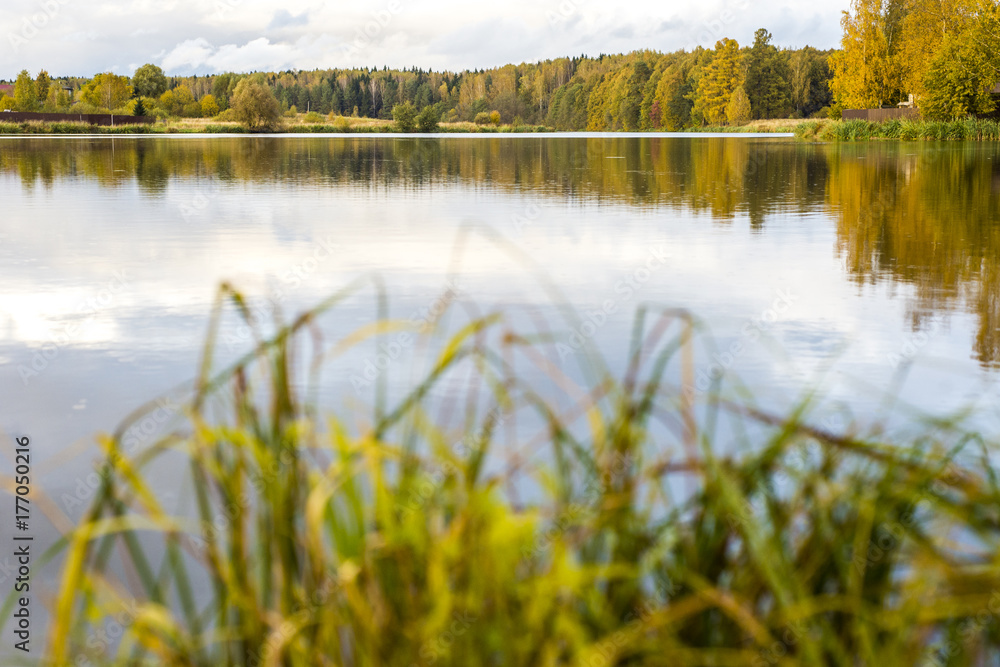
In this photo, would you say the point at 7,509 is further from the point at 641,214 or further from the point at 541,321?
the point at 641,214

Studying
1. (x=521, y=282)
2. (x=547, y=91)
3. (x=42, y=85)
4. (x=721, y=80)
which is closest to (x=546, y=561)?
(x=521, y=282)

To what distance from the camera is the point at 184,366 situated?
4.65 m

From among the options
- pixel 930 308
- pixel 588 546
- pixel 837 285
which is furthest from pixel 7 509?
pixel 837 285

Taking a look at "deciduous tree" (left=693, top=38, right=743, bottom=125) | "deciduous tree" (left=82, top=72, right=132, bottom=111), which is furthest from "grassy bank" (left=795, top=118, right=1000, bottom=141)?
"deciduous tree" (left=82, top=72, right=132, bottom=111)

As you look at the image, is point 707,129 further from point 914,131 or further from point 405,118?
point 914,131

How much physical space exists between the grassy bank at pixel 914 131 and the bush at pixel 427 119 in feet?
129

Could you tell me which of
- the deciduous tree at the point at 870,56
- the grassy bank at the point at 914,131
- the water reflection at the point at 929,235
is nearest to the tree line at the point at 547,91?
the deciduous tree at the point at 870,56

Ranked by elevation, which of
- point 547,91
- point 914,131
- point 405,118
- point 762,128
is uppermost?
point 547,91

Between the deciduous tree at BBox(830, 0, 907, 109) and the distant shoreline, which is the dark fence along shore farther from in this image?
the deciduous tree at BBox(830, 0, 907, 109)

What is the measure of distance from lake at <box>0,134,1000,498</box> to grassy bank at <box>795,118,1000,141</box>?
76.2 ft

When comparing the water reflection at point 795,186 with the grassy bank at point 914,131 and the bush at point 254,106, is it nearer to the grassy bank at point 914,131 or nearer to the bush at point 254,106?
the grassy bank at point 914,131

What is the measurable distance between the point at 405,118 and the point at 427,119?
1.82m

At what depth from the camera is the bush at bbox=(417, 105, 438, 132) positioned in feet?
248

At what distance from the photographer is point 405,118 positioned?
7706cm
